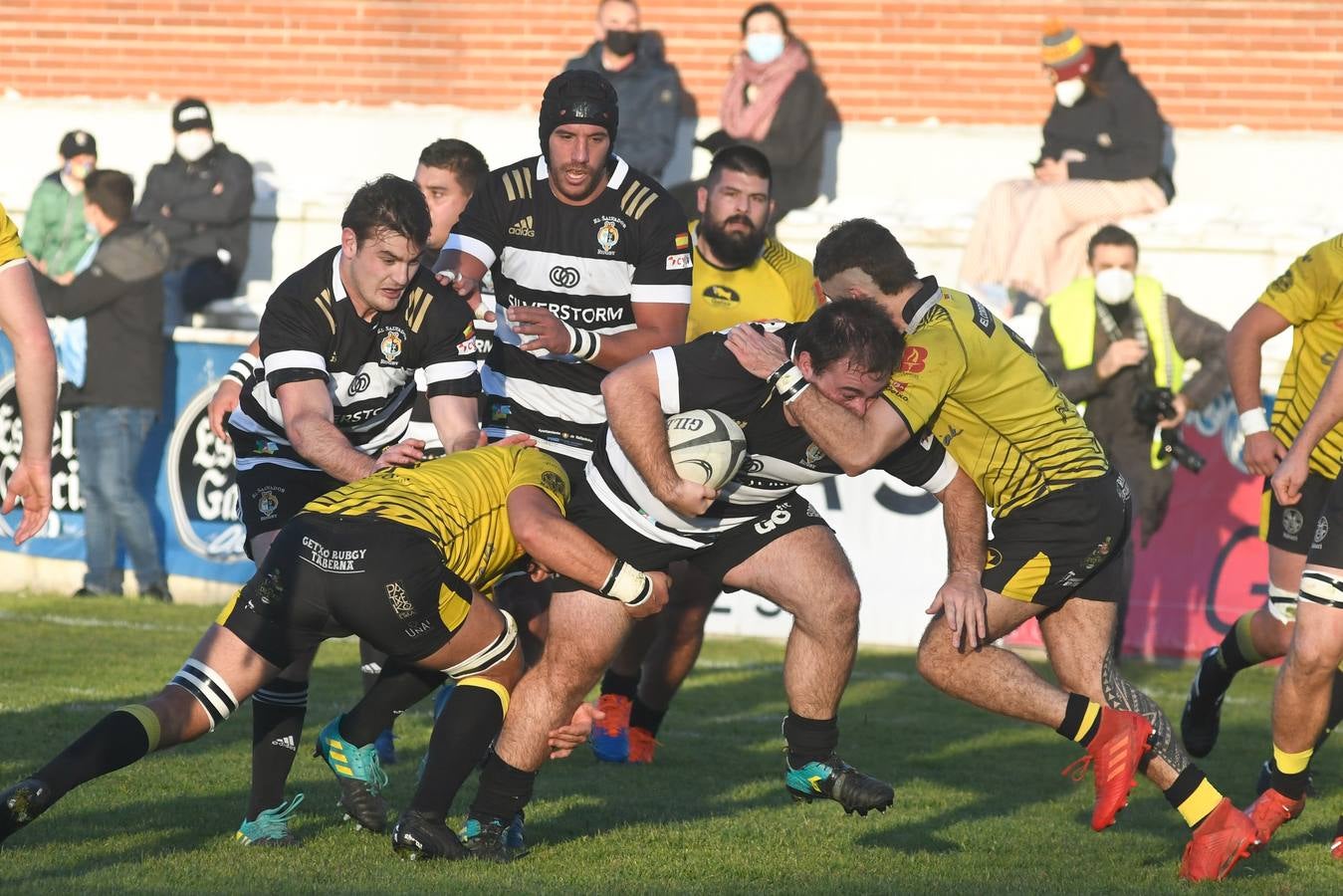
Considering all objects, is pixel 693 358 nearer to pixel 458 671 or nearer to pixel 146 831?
pixel 458 671

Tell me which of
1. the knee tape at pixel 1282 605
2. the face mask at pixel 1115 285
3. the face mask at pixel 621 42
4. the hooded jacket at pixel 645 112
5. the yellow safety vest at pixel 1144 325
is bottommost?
the knee tape at pixel 1282 605

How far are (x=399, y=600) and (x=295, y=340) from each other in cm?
134

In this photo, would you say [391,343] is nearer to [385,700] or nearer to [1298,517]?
[385,700]

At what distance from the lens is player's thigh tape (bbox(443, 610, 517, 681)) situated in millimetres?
6496

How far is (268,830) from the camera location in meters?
6.59

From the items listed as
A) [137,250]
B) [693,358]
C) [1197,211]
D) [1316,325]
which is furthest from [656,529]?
[1197,211]

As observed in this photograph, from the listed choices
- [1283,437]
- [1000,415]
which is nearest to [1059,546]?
[1000,415]

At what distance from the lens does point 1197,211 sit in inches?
616

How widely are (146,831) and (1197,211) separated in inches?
444

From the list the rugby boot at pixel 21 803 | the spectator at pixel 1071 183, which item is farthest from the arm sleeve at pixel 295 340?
the spectator at pixel 1071 183

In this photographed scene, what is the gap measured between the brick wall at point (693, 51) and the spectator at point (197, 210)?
10.3 feet

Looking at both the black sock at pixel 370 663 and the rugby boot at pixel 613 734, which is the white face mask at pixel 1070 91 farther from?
the black sock at pixel 370 663

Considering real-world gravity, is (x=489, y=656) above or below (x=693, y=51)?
below

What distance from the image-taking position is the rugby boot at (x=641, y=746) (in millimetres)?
8727
